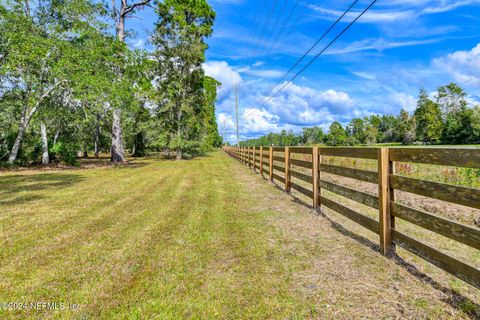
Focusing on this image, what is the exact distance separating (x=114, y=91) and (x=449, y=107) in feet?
220

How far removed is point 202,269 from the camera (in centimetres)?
322

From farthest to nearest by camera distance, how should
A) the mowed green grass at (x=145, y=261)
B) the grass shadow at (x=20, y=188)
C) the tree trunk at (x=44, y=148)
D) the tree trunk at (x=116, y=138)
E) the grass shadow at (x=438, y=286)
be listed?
the tree trunk at (x=116, y=138) → the tree trunk at (x=44, y=148) → the grass shadow at (x=20, y=188) → the mowed green grass at (x=145, y=261) → the grass shadow at (x=438, y=286)

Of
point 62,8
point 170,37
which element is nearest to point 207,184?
point 62,8

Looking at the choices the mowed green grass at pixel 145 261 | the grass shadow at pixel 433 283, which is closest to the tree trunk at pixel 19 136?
the mowed green grass at pixel 145 261

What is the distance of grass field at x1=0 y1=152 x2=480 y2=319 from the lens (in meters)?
2.46

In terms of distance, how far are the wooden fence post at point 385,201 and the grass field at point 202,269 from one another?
22 cm

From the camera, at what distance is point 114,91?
14633 mm

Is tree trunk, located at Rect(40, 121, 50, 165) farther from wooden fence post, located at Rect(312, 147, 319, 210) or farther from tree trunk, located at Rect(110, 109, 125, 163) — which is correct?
wooden fence post, located at Rect(312, 147, 319, 210)

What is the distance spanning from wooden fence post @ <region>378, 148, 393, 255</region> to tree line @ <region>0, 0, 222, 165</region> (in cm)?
1408

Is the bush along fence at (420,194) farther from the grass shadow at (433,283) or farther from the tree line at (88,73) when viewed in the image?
the tree line at (88,73)

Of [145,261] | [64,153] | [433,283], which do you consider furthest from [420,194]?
[64,153]

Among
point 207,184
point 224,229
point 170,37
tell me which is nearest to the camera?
point 224,229

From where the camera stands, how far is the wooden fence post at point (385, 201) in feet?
11.5

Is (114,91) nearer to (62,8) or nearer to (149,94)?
(62,8)
